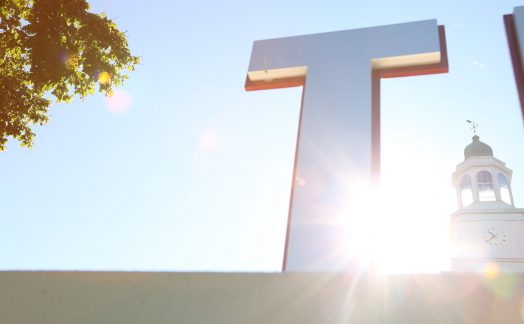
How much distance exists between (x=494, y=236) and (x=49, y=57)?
26200 mm

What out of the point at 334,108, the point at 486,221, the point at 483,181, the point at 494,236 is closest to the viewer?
the point at 334,108

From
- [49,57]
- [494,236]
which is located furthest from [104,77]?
[494,236]

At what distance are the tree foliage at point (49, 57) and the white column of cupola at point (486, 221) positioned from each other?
23023 millimetres

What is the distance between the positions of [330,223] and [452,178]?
28454mm

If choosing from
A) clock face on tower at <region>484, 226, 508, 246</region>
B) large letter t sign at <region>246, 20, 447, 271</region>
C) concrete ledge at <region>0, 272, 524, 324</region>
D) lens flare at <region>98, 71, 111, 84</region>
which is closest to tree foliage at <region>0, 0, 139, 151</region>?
lens flare at <region>98, 71, 111, 84</region>

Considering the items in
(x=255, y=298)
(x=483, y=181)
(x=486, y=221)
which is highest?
(x=483, y=181)

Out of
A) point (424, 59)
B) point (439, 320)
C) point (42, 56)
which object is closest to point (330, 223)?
point (439, 320)

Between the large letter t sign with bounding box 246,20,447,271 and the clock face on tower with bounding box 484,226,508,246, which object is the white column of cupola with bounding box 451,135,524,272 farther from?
the large letter t sign with bounding box 246,20,447,271

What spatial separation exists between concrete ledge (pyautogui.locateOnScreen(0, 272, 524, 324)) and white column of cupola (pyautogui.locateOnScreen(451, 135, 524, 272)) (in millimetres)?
25465

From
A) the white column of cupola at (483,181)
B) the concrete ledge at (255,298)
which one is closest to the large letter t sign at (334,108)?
the concrete ledge at (255,298)

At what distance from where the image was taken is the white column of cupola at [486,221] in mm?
26547

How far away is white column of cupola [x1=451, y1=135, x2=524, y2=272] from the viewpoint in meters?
26.5

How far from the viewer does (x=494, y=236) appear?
27.0 metres

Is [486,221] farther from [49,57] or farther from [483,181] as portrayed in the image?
[49,57]
